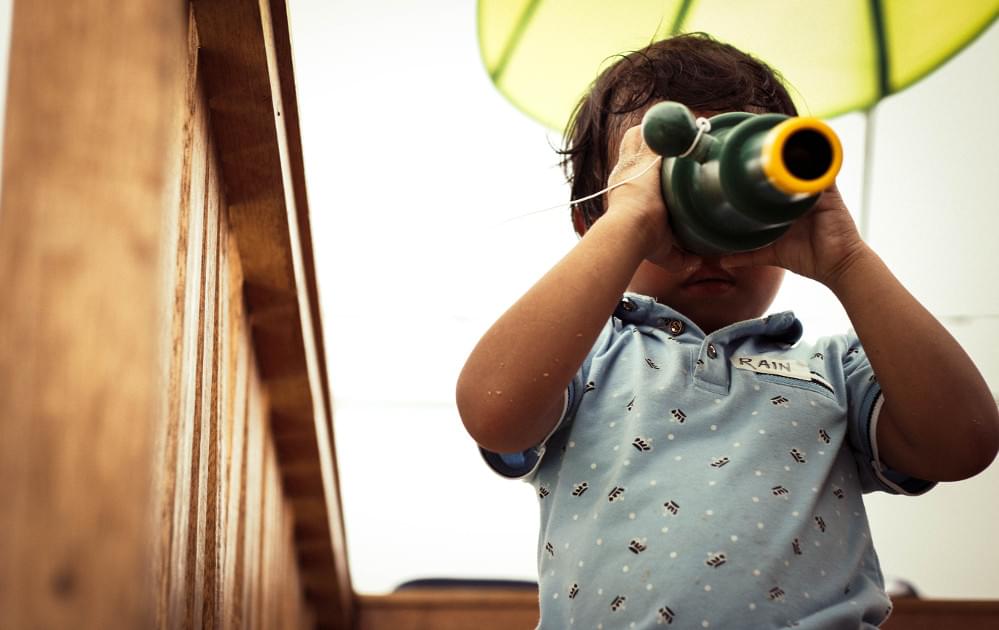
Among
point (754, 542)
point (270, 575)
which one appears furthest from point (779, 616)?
point (270, 575)

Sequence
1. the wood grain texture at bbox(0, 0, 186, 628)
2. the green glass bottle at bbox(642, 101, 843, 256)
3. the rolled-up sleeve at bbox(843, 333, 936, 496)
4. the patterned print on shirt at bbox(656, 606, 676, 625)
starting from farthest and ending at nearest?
the rolled-up sleeve at bbox(843, 333, 936, 496) → the patterned print on shirt at bbox(656, 606, 676, 625) → the green glass bottle at bbox(642, 101, 843, 256) → the wood grain texture at bbox(0, 0, 186, 628)

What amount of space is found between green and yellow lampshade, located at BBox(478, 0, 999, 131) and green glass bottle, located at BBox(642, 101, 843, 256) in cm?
66

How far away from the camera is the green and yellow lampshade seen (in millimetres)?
1376

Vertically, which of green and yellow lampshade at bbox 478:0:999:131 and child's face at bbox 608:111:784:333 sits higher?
green and yellow lampshade at bbox 478:0:999:131

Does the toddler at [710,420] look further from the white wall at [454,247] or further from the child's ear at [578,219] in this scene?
the white wall at [454,247]

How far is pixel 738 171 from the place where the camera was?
26.7 inches

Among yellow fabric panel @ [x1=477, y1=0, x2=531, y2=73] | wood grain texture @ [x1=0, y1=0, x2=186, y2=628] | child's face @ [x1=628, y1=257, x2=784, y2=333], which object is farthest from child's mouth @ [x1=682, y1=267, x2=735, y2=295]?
yellow fabric panel @ [x1=477, y1=0, x2=531, y2=73]

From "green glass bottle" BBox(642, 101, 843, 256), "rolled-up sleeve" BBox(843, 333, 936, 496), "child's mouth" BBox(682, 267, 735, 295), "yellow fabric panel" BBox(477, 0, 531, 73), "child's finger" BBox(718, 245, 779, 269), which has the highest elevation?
"yellow fabric panel" BBox(477, 0, 531, 73)

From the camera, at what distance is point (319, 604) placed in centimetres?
141

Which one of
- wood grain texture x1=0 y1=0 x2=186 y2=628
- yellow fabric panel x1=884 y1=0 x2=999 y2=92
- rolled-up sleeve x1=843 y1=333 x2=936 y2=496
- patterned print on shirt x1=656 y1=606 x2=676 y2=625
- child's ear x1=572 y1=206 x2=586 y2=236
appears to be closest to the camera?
wood grain texture x1=0 y1=0 x2=186 y2=628

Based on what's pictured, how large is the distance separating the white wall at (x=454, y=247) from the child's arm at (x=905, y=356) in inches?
25.0

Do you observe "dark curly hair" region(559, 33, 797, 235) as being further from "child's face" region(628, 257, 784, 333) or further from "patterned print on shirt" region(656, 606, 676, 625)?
"patterned print on shirt" region(656, 606, 676, 625)

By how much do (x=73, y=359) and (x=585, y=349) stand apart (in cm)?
38

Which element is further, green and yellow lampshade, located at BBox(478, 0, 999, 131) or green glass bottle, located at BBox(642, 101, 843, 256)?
green and yellow lampshade, located at BBox(478, 0, 999, 131)
